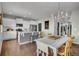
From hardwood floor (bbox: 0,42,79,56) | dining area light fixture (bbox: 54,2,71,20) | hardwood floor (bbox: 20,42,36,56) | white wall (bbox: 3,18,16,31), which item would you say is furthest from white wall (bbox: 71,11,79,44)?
white wall (bbox: 3,18,16,31)

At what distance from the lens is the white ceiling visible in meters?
2.17

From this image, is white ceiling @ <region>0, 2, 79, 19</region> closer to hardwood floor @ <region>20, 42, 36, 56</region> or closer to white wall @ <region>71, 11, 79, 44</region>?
white wall @ <region>71, 11, 79, 44</region>

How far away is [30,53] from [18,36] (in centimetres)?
41

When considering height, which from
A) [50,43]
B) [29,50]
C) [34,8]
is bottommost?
[29,50]

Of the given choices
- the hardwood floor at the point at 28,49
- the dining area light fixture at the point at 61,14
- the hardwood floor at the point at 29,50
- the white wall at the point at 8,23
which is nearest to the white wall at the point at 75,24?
the dining area light fixture at the point at 61,14

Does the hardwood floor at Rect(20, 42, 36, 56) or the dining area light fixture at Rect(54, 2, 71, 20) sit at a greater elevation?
the dining area light fixture at Rect(54, 2, 71, 20)

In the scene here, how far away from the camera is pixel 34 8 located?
7.23ft

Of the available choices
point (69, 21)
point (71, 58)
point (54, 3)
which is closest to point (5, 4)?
point (54, 3)

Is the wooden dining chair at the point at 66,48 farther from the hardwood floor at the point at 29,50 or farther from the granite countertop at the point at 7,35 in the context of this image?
the granite countertop at the point at 7,35

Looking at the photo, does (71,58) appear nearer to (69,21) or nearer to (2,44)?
(69,21)

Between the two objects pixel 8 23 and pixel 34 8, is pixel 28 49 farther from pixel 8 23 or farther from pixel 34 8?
pixel 34 8

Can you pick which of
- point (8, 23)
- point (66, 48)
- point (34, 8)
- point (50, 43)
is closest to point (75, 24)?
point (66, 48)

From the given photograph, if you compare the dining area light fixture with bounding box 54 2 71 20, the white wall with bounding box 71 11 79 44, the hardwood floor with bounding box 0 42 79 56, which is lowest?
the hardwood floor with bounding box 0 42 79 56

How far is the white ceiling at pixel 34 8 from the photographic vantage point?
2.17m
